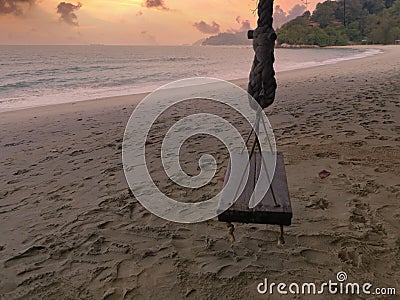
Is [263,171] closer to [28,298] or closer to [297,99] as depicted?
[28,298]

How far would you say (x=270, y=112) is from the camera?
7297mm

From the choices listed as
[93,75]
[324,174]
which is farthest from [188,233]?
[93,75]

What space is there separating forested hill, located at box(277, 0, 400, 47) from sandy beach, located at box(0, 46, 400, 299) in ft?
296

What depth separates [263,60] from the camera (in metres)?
1.68

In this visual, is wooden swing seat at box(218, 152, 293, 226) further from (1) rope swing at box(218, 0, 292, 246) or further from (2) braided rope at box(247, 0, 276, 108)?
(2) braided rope at box(247, 0, 276, 108)
